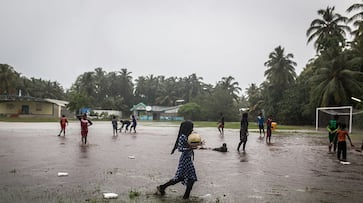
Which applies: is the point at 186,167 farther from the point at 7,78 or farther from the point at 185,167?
the point at 7,78

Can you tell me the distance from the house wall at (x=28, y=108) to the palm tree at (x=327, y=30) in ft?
158

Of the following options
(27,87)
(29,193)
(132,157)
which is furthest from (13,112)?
(29,193)

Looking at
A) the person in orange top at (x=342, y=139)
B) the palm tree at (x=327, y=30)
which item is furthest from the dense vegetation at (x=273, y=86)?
the person in orange top at (x=342, y=139)

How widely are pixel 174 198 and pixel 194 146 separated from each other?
101 cm

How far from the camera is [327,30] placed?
4784cm

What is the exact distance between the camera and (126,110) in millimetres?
92188

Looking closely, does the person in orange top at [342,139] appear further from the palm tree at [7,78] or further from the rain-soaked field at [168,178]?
the palm tree at [7,78]

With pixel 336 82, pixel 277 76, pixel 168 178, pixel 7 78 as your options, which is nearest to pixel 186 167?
pixel 168 178

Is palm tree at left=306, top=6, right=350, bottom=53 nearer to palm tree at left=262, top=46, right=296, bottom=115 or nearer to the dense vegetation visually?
the dense vegetation

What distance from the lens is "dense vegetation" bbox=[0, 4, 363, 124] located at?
45000 mm

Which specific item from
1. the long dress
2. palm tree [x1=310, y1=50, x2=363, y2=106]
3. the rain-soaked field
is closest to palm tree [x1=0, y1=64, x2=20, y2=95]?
palm tree [x1=310, y1=50, x2=363, y2=106]

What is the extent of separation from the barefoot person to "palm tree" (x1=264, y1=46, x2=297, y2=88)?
190ft

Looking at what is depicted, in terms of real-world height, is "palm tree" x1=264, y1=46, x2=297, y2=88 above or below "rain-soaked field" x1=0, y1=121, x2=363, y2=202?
above

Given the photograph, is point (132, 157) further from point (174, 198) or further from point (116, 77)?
point (116, 77)
